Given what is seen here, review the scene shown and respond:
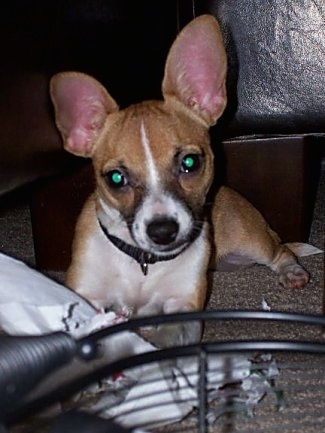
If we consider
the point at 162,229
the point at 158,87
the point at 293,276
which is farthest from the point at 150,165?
the point at 293,276

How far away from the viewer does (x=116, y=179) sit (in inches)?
65.1

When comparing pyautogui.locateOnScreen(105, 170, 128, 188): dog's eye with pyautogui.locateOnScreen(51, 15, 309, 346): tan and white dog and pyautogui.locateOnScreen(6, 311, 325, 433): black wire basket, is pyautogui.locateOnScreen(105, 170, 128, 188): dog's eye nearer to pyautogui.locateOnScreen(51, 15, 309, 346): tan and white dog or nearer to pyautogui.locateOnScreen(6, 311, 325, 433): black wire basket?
pyautogui.locateOnScreen(51, 15, 309, 346): tan and white dog

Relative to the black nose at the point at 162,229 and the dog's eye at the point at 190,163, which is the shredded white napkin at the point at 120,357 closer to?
the black nose at the point at 162,229

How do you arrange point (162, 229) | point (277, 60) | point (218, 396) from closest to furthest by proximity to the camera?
point (218, 396) → point (162, 229) → point (277, 60)

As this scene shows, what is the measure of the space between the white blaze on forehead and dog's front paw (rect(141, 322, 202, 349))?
0.84 feet

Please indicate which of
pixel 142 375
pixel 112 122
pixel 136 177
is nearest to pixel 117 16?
pixel 112 122

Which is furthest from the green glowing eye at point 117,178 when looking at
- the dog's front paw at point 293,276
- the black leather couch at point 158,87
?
the dog's front paw at point 293,276

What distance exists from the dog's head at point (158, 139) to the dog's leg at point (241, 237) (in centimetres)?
33

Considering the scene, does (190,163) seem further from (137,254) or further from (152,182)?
(137,254)

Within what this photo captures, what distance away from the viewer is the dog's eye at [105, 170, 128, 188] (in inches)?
64.9

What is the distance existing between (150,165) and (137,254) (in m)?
0.22

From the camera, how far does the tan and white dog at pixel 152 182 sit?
1.60 metres

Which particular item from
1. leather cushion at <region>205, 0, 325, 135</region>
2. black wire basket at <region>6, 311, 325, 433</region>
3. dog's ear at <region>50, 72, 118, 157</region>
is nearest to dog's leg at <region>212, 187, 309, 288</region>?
leather cushion at <region>205, 0, 325, 135</region>

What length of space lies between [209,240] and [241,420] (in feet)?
2.07
